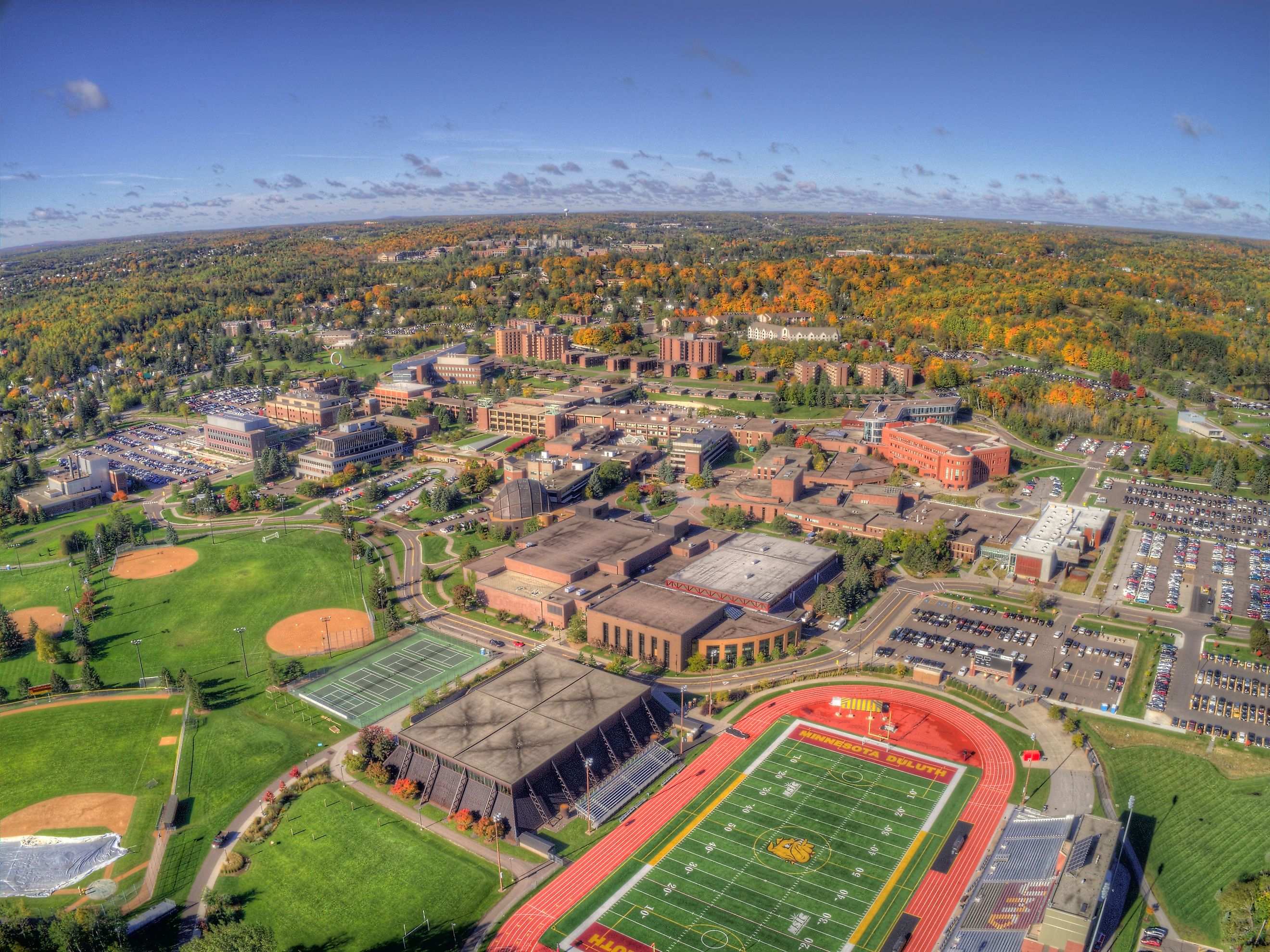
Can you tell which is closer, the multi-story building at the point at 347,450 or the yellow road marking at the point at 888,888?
the yellow road marking at the point at 888,888

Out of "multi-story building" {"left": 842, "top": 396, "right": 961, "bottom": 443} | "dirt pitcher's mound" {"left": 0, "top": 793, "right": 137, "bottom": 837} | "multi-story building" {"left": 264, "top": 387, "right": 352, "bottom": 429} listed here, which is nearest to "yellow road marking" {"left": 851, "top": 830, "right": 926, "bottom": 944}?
"dirt pitcher's mound" {"left": 0, "top": 793, "right": 137, "bottom": 837}

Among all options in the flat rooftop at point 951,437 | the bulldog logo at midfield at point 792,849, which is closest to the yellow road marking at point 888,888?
the bulldog logo at midfield at point 792,849

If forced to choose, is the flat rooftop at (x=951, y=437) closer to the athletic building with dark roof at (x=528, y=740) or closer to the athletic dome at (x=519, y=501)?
the athletic dome at (x=519, y=501)

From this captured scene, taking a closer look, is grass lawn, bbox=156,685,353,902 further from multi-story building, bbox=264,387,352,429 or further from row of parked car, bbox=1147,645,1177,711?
multi-story building, bbox=264,387,352,429

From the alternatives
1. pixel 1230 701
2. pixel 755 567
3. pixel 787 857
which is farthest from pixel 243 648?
pixel 1230 701

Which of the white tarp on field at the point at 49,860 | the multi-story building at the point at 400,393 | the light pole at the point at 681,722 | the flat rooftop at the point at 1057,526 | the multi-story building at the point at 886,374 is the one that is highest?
the multi-story building at the point at 886,374

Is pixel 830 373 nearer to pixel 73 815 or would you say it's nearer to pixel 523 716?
pixel 523 716
